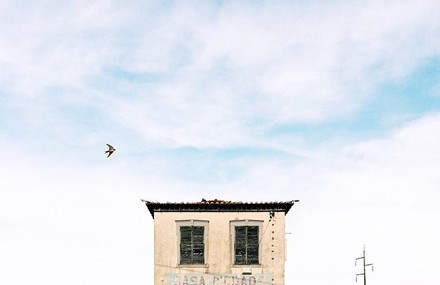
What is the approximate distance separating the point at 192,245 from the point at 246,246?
264 centimetres

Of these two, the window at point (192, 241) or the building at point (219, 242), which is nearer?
the building at point (219, 242)

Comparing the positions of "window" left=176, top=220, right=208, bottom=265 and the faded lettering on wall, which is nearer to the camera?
the faded lettering on wall

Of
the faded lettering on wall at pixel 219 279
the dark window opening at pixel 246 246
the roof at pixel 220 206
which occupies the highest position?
the roof at pixel 220 206

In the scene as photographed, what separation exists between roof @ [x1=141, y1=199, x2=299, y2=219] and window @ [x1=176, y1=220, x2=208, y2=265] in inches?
27.1

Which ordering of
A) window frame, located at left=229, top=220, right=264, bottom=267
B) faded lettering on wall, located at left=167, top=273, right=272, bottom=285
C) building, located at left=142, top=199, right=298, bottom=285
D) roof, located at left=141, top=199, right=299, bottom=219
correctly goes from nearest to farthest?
faded lettering on wall, located at left=167, top=273, right=272, bottom=285 < building, located at left=142, top=199, right=298, bottom=285 < window frame, located at left=229, top=220, right=264, bottom=267 < roof, located at left=141, top=199, right=299, bottom=219

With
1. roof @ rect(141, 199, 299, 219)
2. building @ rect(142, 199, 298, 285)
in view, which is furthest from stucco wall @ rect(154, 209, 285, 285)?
roof @ rect(141, 199, 299, 219)

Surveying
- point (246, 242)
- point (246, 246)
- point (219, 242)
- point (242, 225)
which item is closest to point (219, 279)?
point (219, 242)

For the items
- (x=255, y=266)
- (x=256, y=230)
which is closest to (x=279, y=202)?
(x=256, y=230)

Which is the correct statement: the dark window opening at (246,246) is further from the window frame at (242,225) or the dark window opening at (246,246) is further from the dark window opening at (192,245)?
the dark window opening at (192,245)

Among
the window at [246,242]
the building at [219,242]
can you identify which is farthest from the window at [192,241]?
the window at [246,242]

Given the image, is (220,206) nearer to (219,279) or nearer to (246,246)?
(246,246)

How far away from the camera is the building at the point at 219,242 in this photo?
24.1 m

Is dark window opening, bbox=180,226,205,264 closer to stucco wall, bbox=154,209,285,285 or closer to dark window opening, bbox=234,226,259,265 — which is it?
stucco wall, bbox=154,209,285,285

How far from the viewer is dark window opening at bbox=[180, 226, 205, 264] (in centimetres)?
2438
